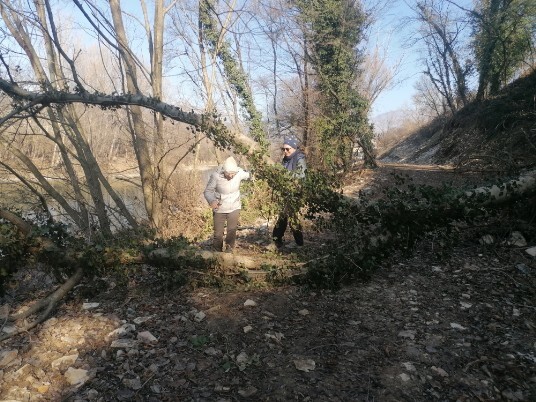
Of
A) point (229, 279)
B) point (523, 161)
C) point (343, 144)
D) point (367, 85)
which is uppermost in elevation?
point (367, 85)

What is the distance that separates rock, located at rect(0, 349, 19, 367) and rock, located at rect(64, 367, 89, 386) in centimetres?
63

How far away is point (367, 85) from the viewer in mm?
17703

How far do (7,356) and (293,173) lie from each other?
3459mm

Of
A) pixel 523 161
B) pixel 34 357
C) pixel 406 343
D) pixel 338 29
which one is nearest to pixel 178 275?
pixel 34 357

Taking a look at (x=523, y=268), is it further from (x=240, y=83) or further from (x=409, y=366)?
(x=240, y=83)

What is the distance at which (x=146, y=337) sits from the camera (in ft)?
10.4

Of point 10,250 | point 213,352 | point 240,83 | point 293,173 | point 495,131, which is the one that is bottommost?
point 213,352

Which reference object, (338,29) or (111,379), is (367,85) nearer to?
(338,29)

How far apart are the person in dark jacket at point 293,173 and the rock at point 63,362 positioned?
9.56 ft

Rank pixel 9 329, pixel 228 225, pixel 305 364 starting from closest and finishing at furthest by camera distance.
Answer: pixel 305 364, pixel 9 329, pixel 228 225

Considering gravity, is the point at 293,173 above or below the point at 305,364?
above

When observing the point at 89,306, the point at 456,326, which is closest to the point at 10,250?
the point at 89,306

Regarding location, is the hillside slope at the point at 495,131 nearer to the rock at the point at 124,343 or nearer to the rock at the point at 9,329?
the rock at the point at 124,343

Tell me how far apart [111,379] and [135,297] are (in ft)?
4.94
